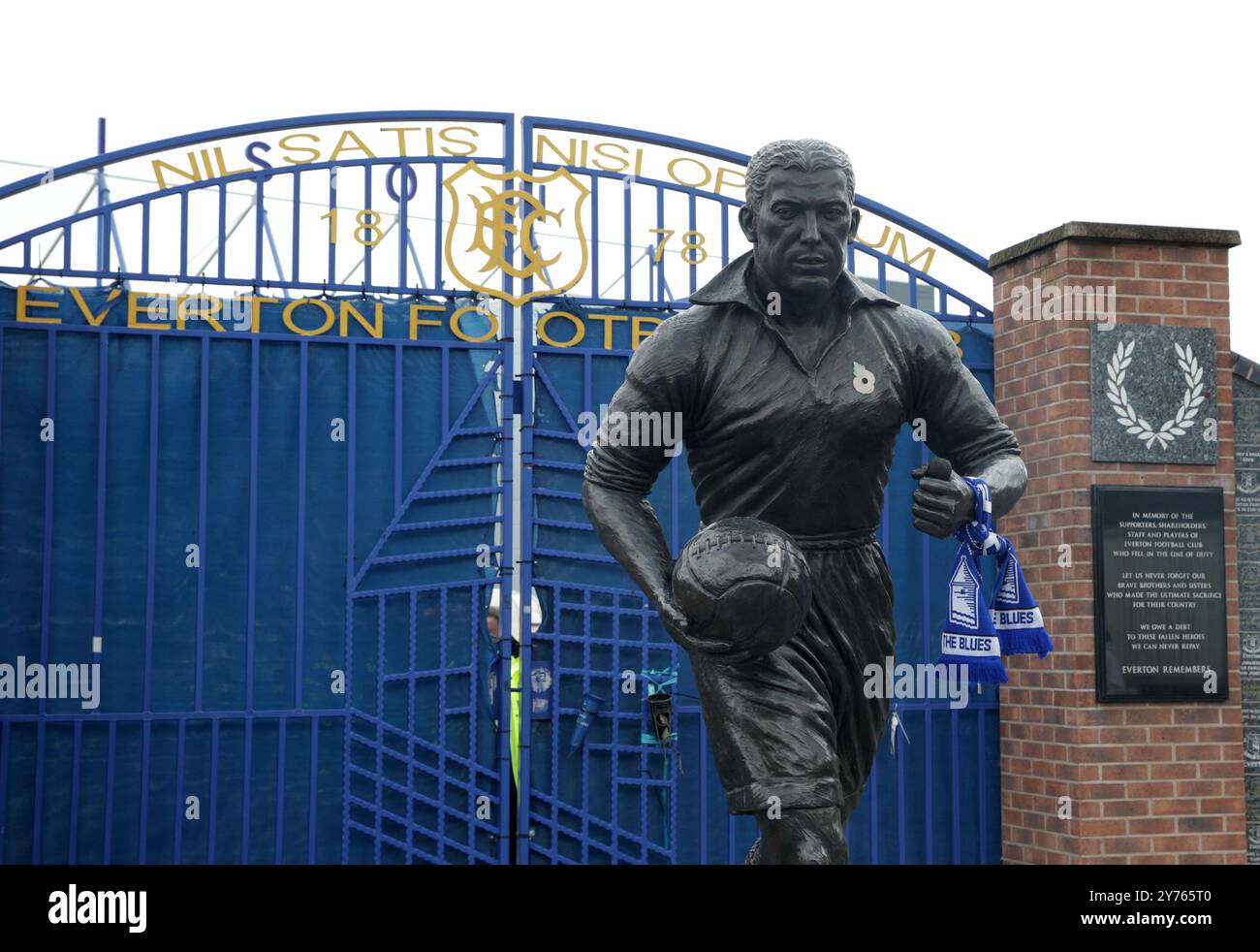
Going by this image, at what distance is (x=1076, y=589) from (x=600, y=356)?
235 cm

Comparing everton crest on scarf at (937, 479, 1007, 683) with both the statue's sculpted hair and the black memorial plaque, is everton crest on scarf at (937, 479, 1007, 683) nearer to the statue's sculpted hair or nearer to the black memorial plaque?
the statue's sculpted hair

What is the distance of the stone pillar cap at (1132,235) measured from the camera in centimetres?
639

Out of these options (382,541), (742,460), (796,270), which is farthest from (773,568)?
(382,541)

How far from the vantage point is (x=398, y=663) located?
6.21 m

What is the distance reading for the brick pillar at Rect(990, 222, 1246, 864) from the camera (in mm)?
6238

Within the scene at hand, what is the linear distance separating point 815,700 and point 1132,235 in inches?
161

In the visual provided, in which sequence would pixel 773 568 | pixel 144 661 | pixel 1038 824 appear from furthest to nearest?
pixel 1038 824, pixel 144 661, pixel 773 568

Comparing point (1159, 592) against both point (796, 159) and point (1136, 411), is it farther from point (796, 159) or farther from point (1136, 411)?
point (796, 159)

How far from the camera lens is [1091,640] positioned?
6289 mm

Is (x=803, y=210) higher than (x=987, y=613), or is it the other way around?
(x=803, y=210)

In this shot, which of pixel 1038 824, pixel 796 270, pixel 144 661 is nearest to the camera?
pixel 796 270

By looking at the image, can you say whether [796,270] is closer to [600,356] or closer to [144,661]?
[600,356]
